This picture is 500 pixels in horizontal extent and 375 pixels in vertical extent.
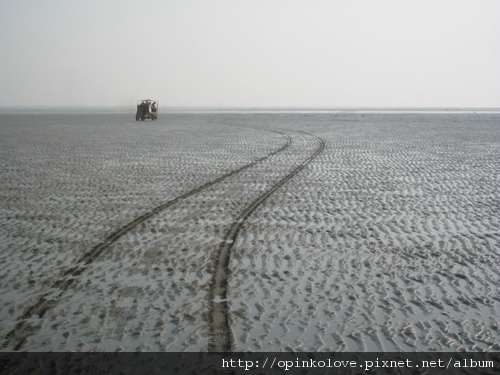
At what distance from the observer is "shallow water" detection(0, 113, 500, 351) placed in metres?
5.15

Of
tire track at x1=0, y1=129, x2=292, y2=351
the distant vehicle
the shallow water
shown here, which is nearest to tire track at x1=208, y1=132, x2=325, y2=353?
the shallow water

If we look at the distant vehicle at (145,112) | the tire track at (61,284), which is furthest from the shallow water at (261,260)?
the distant vehicle at (145,112)

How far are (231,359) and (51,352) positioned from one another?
63.7 inches

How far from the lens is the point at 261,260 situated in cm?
750

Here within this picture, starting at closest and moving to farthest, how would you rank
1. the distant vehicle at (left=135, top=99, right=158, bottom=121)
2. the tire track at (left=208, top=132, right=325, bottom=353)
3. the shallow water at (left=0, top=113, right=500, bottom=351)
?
the tire track at (left=208, top=132, right=325, bottom=353), the shallow water at (left=0, top=113, right=500, bottom=351), the distant vehicle at (left=135, top=99, right=158, bottom=121)

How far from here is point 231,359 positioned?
15.1ft

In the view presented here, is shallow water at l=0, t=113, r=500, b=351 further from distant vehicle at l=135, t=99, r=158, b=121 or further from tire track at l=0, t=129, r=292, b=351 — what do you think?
distant vehicle at l=135, t=99, r=158, b=121

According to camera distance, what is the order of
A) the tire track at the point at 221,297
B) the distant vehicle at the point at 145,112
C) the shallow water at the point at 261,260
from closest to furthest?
the tire track at the point at 221,297 < the shallow water at the point at 261,260 < the distant vehicle at the point at 145,112

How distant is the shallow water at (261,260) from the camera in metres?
5.15

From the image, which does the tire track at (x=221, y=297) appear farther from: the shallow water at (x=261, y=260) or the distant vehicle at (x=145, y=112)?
the distant vehicle at (x=145, y=112)

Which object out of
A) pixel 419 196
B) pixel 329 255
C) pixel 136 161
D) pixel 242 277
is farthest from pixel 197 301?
pixel 136 161

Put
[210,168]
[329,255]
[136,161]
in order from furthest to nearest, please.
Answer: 1. [136,161]
2. [210,168]
3. [329,255]

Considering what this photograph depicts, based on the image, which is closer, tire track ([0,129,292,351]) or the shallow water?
tire track ([0,129,292,351])

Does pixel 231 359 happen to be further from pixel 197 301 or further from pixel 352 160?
pixel 352 160
